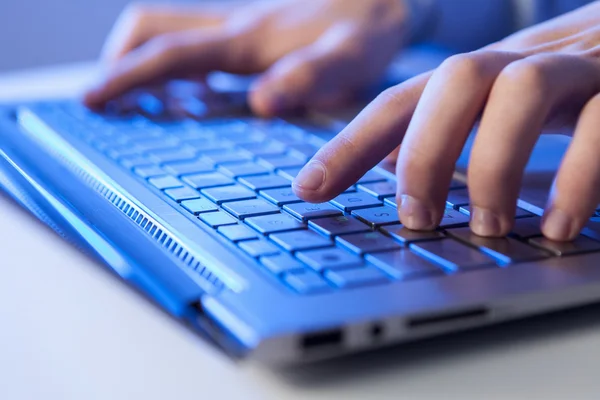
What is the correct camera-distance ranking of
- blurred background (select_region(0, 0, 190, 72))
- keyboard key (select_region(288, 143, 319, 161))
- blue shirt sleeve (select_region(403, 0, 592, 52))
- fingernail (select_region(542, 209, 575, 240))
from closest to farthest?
A: fingernail (select_region(542, 209, 575, 240)) < keyboard key (select_region(288, 143, 319, 161)) < blue shirt sleeve (select_region(403, 0, 592, 52)) < blurred background (select_region(0, 0, 190, 72))

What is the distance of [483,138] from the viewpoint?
48 cm

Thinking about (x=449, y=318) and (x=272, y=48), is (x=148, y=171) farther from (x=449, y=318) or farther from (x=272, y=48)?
(x=272, y=48)

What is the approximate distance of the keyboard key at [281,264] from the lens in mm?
413

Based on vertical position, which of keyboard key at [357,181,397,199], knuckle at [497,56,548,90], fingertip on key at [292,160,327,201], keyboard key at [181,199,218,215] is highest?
knuckle at [497,56,548,90]

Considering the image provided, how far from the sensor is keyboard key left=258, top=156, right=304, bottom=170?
644 mm

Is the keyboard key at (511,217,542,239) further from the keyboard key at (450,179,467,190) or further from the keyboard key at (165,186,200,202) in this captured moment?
the keyboard key at (165,186,200,202)

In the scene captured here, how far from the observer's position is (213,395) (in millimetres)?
358

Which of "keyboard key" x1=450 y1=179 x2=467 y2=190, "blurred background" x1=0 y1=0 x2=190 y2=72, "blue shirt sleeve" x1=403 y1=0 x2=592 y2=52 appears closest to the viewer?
"keyboard key" x1=450 y1=179 x2=467 y2=190

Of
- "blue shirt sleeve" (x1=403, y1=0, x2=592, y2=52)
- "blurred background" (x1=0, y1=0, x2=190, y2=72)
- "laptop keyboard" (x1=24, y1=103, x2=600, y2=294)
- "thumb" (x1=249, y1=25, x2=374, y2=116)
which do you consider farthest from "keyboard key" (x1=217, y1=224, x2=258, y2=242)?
"blurred background" (x1=0, y1=0, x2=190, y2=72)

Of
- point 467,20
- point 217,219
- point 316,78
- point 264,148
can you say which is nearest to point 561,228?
point 217,219

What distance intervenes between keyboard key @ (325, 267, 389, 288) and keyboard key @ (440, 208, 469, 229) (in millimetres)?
96

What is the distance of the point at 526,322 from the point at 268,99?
0.49 metres

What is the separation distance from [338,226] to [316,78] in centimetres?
46

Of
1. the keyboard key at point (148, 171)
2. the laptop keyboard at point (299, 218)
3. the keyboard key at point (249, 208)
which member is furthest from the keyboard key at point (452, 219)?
the keyboard key at point (148, 171)
